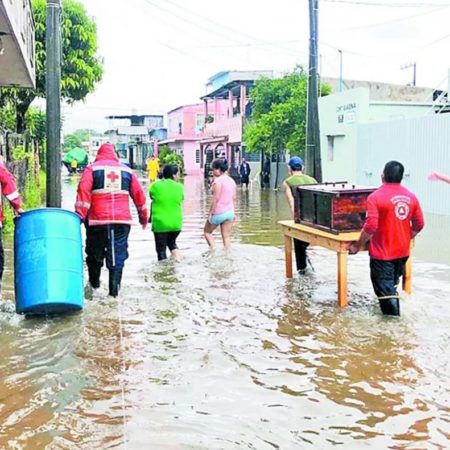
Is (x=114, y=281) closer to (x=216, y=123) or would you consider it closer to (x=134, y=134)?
A: (x=216, y=123)

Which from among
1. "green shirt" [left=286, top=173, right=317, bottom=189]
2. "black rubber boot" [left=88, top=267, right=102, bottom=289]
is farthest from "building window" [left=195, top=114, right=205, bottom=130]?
"black rubber boot" [left=88, top=267, right=102, bottom=289]

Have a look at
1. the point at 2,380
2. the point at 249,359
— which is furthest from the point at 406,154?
the point at 2,380

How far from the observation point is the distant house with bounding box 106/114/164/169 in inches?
3206

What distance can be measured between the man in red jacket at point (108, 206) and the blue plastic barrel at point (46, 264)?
2.22 feet

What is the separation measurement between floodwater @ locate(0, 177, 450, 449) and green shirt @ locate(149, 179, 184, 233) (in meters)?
1.40

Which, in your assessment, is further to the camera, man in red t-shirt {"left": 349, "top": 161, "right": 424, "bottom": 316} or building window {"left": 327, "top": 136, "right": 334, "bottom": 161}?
building window {"left": 327, "top": 136, "right": 334, "bottom": 161}

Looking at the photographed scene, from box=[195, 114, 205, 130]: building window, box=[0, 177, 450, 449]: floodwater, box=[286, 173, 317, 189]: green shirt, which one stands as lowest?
box=[0, 177, 450, 449]: floodwater

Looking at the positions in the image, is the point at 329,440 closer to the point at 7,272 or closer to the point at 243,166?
the point at 7,272

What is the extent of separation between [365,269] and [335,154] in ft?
58.2

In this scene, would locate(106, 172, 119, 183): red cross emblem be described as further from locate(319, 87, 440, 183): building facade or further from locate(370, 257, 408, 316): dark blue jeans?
locate(319, 87, 440, 183): building facade

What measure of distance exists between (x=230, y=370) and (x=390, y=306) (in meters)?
2.21

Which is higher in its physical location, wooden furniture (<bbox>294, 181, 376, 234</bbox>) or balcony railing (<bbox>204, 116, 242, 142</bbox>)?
balcony railing (<bbox>204, 116, 242, 142</bbox>)

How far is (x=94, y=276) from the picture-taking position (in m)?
7.86

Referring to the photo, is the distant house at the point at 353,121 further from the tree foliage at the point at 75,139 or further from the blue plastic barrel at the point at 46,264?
the tree foliage at the point at 75,139
